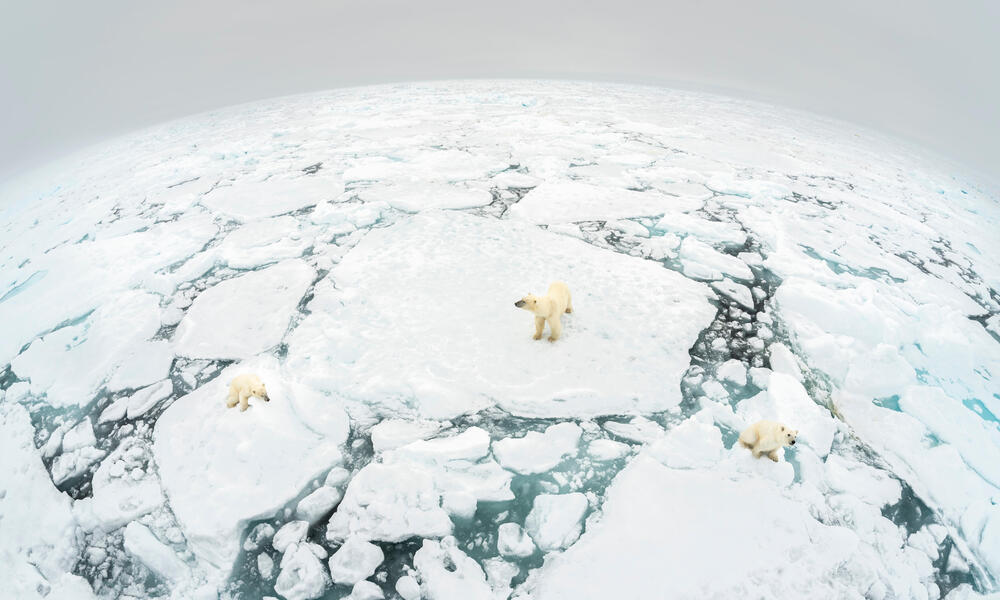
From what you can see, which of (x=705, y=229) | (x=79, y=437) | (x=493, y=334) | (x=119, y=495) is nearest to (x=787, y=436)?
(x=493, y=334)

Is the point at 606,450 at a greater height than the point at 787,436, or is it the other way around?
the point at 787,436

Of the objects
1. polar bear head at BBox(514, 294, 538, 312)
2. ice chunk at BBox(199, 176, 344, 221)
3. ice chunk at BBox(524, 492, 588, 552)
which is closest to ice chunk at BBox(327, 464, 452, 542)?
ice chunk at BBox(524, 492, 588, 552)

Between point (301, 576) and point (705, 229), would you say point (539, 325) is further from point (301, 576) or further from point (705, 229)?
point (705, 229)

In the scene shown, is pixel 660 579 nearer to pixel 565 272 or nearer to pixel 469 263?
pixel 565 272

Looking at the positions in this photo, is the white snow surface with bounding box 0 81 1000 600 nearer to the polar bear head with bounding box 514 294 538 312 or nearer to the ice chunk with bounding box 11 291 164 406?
the ice chunk with bounding box 11 291 164 406

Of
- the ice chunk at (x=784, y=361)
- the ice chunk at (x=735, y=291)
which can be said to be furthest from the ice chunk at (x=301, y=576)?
the ice chunk at (x=735, y=291)

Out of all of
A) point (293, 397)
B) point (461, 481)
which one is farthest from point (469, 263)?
point (461, 481)
